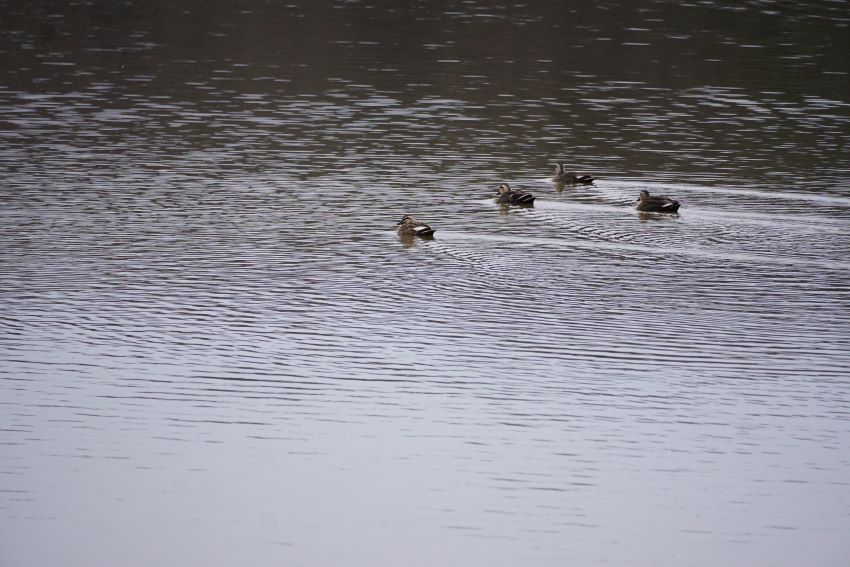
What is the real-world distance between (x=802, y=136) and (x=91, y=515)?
26.6 metres

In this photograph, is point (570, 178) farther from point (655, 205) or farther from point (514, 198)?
point (655, 205)

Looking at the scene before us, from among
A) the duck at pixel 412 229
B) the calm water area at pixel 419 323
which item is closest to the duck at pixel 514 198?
the calm water area at pixel 419 323

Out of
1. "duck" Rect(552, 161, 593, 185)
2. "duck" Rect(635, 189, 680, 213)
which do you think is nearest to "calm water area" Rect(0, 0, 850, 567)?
"duck" Rect(635, 189, 680, 213)

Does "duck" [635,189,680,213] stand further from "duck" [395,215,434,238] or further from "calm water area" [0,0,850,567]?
"duck" [395,215,434,238]

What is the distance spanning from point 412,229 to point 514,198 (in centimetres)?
357

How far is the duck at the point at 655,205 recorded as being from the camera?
2830cm

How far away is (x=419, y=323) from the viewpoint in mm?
20578

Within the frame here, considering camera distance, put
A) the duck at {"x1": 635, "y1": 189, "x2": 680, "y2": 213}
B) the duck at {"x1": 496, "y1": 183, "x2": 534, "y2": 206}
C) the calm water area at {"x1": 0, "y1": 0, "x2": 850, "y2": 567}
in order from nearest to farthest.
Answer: the calm water area at {"x1": 0, "y1": 0, "x2": 850, "y2": 567}, the duck at {"x1": 635, "y1": 189, "x2": 680, "y2": 213}, the duck at {"x1": 496, "y1": 183, "x2": 534, "y2": 206}

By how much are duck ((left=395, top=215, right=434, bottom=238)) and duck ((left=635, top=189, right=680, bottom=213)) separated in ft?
15.6

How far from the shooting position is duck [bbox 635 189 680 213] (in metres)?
28.3

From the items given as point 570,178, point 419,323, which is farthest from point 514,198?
point 419,323

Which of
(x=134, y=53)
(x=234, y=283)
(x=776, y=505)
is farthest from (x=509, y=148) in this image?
(x=776, y=505)

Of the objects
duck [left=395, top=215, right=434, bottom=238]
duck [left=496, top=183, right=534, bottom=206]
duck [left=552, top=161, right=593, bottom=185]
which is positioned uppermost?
duck [left=395, top=215, right=434, bottom=238]

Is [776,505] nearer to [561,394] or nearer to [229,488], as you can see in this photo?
[561,394]
